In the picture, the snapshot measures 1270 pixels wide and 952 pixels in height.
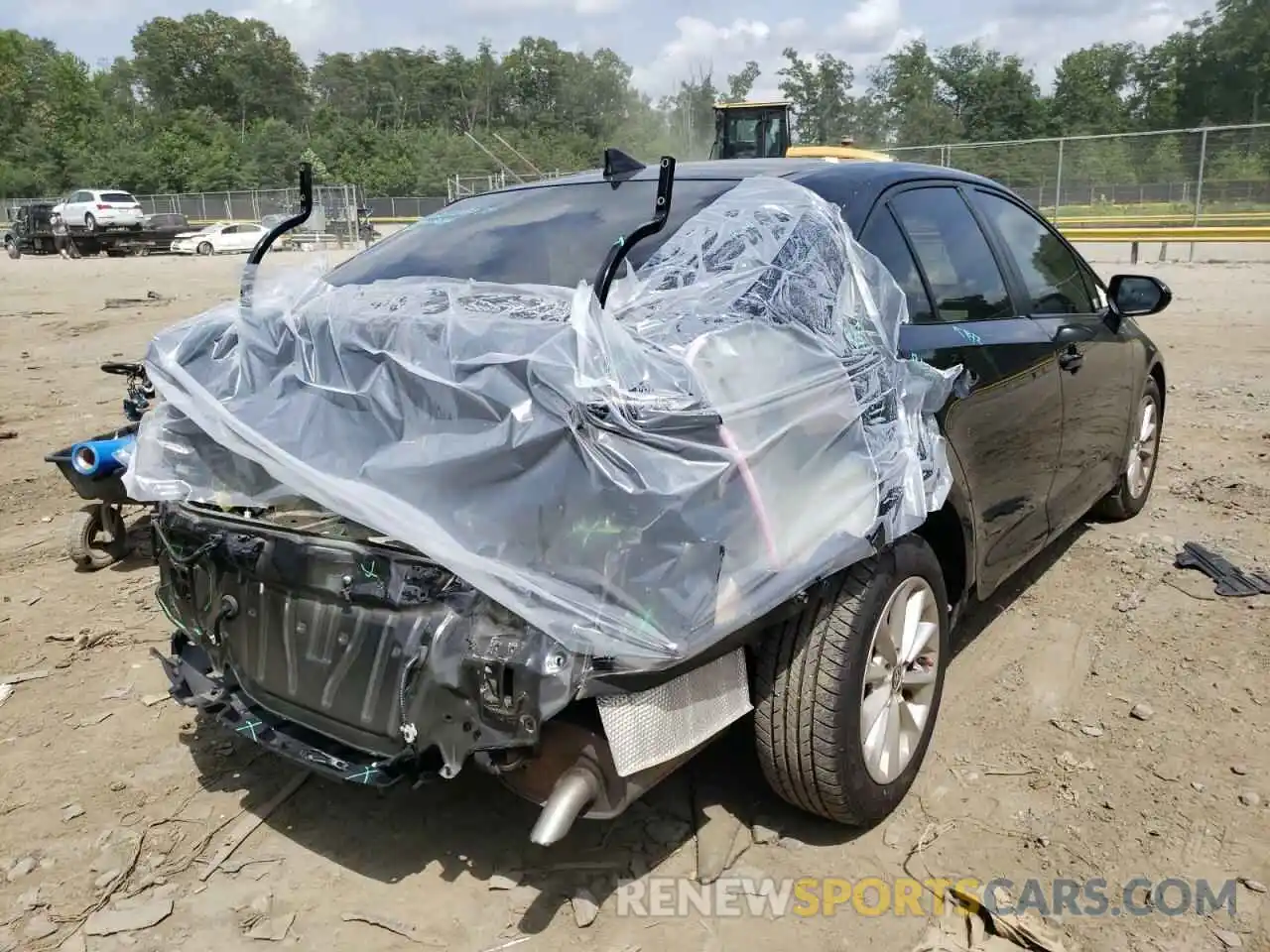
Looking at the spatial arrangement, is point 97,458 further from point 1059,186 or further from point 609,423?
point 1059,186

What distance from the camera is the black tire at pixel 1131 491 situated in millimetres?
4828

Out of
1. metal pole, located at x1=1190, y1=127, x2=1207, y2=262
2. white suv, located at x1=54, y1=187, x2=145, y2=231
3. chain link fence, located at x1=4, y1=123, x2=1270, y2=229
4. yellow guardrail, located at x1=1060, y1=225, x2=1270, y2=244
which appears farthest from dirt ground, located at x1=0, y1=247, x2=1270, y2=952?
white suv, located at x1=54, y1=187, x2=145, y2=231

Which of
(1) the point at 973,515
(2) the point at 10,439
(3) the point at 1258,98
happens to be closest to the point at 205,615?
(1) the point at 973,515

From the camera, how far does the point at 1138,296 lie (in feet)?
13.9

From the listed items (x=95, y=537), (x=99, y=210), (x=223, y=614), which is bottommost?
(x=95, y=537)

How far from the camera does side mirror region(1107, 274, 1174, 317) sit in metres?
4.22

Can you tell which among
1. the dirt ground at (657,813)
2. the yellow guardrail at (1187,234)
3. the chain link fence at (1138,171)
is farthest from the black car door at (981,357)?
the chain link fence at (1138,171)

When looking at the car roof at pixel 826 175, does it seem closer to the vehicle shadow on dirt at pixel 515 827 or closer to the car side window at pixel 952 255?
the car side window at pixel 952 255

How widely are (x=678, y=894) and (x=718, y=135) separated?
17.8 m

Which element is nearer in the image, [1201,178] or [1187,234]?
[1187,234]

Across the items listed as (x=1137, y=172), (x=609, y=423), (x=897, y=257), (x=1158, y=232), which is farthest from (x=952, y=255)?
(x=1137, y=172)

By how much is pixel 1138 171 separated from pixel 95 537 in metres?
21.8

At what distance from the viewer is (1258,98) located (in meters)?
50.1

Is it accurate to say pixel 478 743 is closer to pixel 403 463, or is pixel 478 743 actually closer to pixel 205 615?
pixel 403 463
